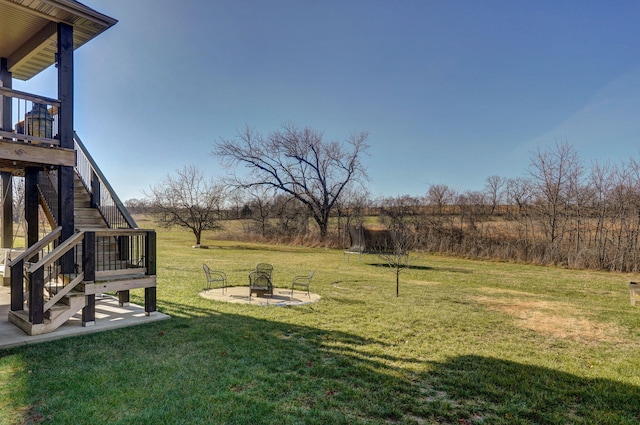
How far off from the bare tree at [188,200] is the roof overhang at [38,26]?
19.9 m

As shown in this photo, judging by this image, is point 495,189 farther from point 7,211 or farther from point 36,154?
point 7,211

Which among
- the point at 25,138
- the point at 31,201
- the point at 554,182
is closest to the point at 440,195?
the point at 554,182

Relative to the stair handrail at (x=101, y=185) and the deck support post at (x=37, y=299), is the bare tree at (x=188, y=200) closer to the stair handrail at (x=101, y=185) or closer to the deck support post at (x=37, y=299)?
the stair handrail at (x=101, y=185)

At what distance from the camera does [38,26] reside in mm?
6340

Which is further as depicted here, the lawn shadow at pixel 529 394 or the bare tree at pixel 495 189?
the bare tree at pixel 495 189

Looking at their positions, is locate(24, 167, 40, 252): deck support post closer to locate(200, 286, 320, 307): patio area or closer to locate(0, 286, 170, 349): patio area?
locate(0, 286, 170, 349): patio area

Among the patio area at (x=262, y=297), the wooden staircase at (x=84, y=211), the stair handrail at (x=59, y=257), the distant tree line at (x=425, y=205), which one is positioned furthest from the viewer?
the distant tree line at (x=425, y=205)

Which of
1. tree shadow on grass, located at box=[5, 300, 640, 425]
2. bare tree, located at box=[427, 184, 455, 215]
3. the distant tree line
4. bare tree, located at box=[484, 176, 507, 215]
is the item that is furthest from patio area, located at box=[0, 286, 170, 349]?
bare tree, located at box=[484, 176, 507, 215]

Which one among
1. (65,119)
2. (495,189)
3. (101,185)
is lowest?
(101,185)

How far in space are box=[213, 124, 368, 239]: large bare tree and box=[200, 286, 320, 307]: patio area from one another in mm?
19189

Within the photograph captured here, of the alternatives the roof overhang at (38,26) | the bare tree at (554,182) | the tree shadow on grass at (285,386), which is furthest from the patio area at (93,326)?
the bare tree at (554,182)

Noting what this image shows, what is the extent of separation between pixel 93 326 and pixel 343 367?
4.41 metres

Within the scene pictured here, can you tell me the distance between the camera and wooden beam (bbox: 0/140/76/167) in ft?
17.0

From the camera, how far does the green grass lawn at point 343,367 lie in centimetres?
325
